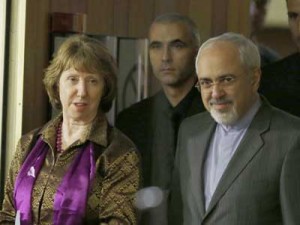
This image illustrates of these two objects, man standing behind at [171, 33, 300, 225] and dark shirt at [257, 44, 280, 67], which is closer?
man standing behind at [171, 33, 300, 225]

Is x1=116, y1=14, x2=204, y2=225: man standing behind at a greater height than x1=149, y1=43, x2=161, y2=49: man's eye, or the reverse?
x1=149, y1=43, x2=161, y2=49: man's eye

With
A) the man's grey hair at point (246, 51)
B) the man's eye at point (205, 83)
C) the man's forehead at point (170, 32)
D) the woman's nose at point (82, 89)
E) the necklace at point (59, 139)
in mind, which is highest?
the man's forehead at point (170, 32)

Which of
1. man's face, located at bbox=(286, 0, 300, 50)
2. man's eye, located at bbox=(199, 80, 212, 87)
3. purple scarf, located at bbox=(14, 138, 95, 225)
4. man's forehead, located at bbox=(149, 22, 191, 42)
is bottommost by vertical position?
purple scarf, located at bbox=(14, 138, 95, 225)

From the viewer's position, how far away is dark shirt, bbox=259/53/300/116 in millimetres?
1981

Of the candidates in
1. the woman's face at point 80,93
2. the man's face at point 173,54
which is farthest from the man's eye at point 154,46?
the woman's face at point 80,93

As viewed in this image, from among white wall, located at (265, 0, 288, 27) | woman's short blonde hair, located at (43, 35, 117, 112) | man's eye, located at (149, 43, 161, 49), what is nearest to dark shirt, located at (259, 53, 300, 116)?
white wall, located at (265, 0, 288, 27)

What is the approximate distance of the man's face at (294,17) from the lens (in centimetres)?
201

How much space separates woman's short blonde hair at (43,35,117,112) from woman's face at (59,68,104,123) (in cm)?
2

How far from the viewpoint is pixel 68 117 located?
1965 mm

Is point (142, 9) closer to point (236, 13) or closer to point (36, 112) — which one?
point (236, 13)

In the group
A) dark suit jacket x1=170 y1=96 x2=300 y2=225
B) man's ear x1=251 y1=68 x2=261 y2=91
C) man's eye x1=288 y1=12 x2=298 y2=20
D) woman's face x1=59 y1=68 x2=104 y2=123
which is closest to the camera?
dark suit jacket x1=170 y1=96 x2=300 y2=225

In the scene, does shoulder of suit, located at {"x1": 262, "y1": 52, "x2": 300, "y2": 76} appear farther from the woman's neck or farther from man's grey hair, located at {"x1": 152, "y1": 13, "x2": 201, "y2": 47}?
the woman's neck

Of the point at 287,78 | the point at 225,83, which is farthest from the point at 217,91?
the point at 287,78

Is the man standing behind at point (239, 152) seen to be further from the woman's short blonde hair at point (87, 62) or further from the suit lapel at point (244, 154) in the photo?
the woman's short blonde hair at point (87, 62)
